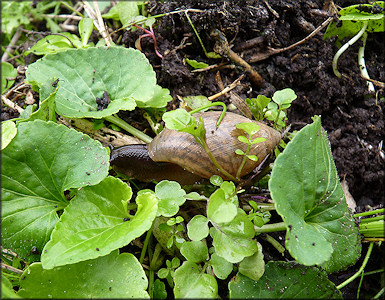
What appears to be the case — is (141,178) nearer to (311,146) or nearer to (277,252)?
(277,252)

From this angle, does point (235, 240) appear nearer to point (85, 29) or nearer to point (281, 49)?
point (281, 49)

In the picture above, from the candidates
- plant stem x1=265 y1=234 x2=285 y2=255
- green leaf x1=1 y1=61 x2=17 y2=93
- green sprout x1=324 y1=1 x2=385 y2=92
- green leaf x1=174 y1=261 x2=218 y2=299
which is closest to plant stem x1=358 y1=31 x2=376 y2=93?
green sprout x1=324 y1=1 x2=385 y2=92

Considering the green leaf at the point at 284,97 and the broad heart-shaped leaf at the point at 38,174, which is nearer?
the broad heart-shaped leaf at the point at 38,174

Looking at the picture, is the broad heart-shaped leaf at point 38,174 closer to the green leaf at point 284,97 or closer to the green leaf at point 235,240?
the green leaf at point 235,240

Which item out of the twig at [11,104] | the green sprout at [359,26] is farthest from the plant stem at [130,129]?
the green sprout at [359,26]

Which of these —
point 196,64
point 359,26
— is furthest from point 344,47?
point 196,64

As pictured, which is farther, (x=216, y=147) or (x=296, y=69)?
(x=296, y=69)
